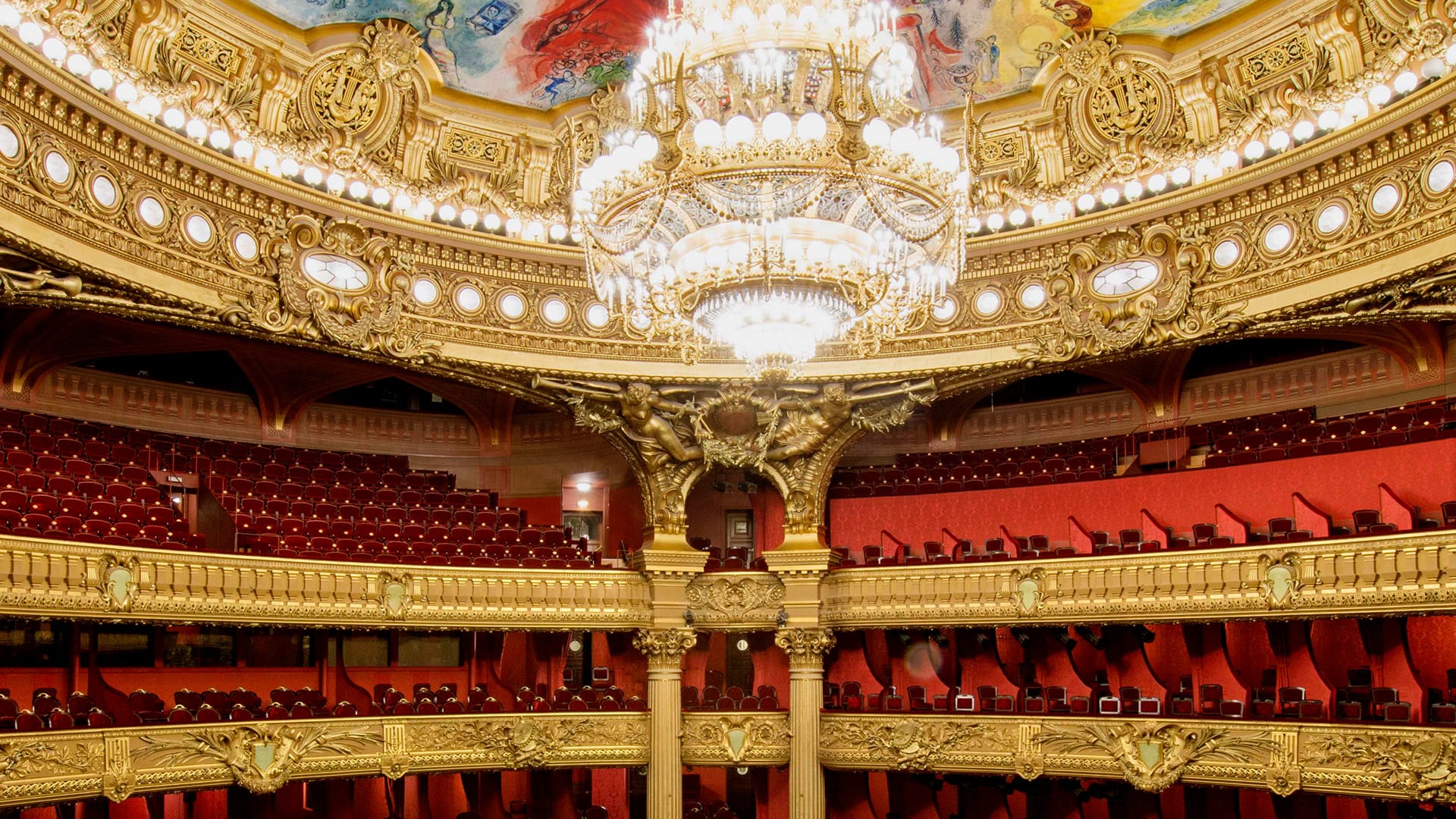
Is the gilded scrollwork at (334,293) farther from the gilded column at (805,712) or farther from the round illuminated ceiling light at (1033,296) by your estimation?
the round illuminated ceiling light at (1033,296)

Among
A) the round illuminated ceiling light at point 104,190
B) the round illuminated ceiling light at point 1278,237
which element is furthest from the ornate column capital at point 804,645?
the round illuminated ceiling light at point 104,190

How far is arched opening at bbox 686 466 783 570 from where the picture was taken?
1764cm

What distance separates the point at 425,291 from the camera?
49.4 feet

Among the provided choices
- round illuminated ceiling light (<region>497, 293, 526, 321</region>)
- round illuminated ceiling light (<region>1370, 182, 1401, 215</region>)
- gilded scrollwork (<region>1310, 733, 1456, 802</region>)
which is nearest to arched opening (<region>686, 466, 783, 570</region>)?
round illuminated ceiling light (<region>497, 293, 526, 321</region>)

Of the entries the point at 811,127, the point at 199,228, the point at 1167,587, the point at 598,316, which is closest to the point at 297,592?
the point at 199,228

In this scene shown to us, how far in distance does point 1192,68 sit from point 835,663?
8.56 meters

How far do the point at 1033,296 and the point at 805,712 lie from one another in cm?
576

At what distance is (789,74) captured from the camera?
932 centimetres

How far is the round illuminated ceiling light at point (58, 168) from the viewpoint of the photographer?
11.5 meters

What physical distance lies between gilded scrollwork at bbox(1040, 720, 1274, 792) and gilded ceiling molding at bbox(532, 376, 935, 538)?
13.6 feet

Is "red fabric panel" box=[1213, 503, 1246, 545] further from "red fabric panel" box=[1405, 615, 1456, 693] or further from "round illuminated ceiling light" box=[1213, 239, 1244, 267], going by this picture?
"round illuminated ceiling light" box=[1213, 239, 1244, 267]

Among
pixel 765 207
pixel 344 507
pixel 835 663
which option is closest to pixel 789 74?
pixel 765 207

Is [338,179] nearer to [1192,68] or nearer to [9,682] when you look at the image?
[9,682]

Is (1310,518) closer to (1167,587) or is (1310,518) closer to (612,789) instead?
(1167,587)
